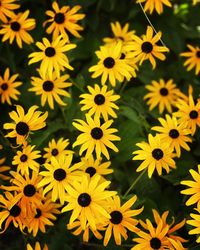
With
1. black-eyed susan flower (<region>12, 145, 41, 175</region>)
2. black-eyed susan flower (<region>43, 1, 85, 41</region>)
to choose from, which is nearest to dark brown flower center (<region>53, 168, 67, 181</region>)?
black-eyed susan flower (<region>12, 145, 41, 175</region>)

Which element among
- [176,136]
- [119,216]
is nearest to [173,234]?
[119,216]

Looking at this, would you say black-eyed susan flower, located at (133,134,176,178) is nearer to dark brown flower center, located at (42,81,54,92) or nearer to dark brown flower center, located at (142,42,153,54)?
dark brown flower center, located at (142,42,153,54)

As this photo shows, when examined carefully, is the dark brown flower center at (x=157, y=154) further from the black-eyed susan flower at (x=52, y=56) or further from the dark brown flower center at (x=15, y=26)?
the dark brown flower center at (x=15, y=26)

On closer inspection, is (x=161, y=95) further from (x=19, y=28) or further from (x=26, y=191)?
(x=26, y=191)

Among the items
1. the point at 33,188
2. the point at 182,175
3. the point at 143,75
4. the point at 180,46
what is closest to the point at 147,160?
the point at 182,175

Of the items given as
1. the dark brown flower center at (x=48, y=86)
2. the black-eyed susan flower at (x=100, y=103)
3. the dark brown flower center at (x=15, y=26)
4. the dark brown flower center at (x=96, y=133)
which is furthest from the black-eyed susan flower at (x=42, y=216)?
the dark brown flower center at (x=15, y=26)

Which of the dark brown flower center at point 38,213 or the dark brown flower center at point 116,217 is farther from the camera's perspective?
the dark brown flower center at point 38,213
